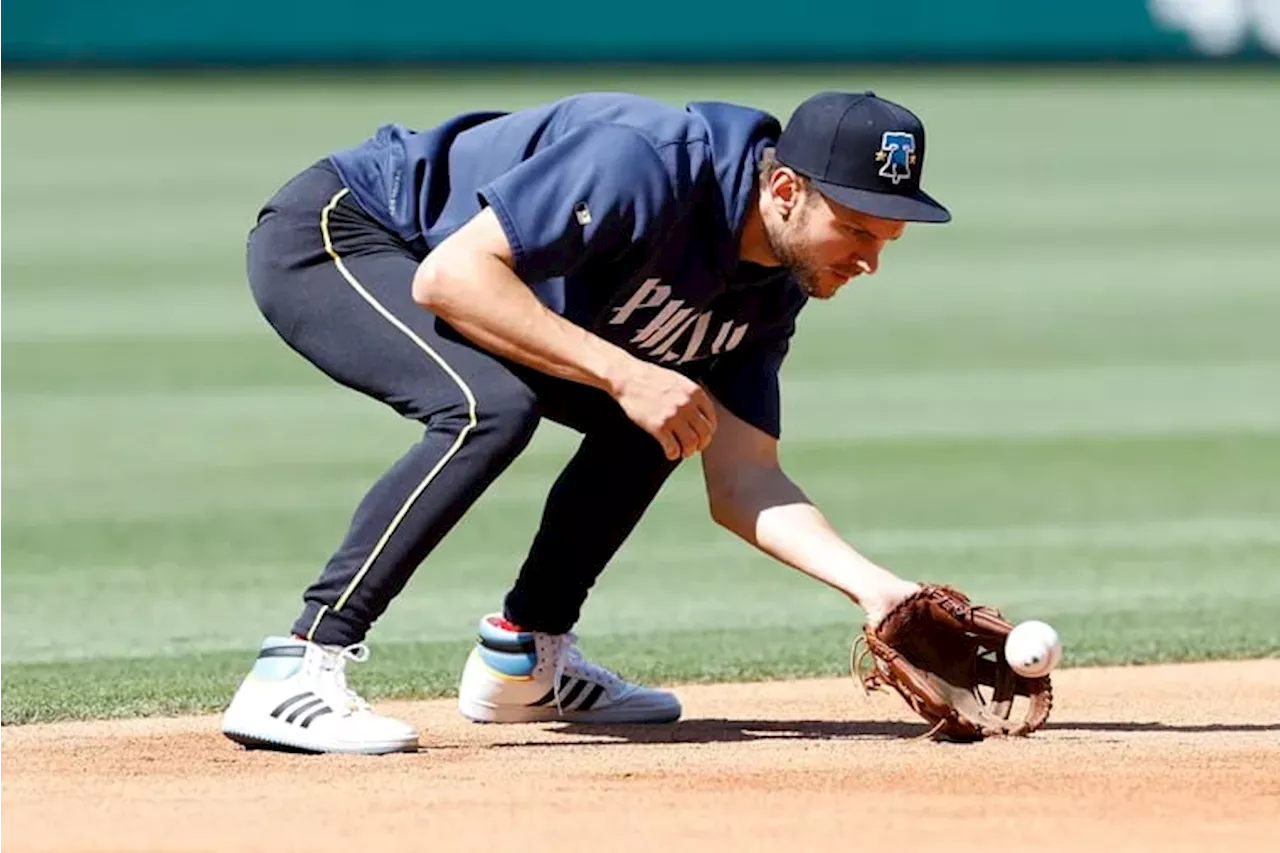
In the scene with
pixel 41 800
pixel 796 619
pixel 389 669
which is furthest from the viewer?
pixel 796 619

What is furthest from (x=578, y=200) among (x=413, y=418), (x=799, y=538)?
(x=799, y=538)

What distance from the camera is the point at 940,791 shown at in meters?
4.90

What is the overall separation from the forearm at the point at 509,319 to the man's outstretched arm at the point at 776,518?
29.5 inches

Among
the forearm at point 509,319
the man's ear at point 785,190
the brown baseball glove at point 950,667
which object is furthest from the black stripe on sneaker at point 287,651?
the man's ear at point 785,190

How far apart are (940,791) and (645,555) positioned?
3602 mm

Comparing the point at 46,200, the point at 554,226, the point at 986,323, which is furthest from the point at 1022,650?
the point at 46,200

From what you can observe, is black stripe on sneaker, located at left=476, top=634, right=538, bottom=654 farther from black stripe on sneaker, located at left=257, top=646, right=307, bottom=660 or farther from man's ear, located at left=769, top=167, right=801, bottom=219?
man's ear, located at left=769, top=167, right=801, bottom=219

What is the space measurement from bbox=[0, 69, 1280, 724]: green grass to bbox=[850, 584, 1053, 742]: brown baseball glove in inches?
43.5

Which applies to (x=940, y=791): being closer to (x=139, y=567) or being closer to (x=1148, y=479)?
(x=139, y=567)

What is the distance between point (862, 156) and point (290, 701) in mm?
1529

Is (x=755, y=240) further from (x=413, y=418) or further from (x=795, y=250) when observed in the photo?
(x=413, y=418)

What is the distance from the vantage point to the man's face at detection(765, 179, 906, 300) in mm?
5238

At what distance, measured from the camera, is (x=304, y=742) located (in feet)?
17.5

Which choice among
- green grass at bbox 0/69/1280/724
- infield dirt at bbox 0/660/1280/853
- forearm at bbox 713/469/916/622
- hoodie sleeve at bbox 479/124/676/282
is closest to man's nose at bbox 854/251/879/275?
hoodie sleeve at bbox 479/124/676/282
